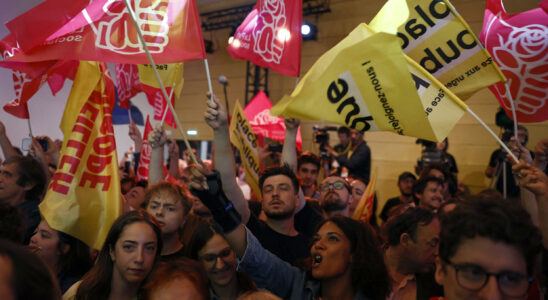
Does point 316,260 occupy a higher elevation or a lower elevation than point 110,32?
lower

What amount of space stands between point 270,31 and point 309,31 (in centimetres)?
497

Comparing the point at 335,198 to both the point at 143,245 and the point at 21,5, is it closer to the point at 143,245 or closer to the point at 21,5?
the point at 143,245

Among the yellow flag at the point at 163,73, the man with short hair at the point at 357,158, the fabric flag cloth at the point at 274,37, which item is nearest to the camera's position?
the yellow flag at the point at 163,73

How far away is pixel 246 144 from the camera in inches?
121

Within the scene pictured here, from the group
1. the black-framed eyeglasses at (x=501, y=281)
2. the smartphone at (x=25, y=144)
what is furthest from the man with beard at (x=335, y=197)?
the smartphone at (x=25, y=144)

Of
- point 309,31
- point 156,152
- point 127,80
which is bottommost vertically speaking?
point 156,152

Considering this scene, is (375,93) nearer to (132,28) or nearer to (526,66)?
(526,66)

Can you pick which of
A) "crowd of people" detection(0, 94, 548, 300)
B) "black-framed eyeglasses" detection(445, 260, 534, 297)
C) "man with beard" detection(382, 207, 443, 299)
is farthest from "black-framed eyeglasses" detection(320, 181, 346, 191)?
"black-framed eyeglasses" detection(445, 260, 534, 297)

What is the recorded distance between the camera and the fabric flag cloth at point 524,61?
8.41ft

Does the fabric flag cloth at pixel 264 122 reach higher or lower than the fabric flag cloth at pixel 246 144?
higher

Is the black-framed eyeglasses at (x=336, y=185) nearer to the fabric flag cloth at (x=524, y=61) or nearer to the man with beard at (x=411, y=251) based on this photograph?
the man with beard at (x=411, y=251)

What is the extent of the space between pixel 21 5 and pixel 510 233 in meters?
10.1

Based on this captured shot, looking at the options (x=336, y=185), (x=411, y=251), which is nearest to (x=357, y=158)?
(x=336, y=185)

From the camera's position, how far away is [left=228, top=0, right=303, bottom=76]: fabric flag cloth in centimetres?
368
